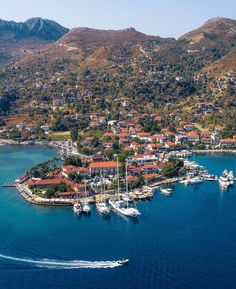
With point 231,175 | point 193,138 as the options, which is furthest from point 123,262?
point 193,138

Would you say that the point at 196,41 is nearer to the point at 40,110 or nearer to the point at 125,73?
the point at 125,73

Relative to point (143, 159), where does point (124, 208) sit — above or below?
below

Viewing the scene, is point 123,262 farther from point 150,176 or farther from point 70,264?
point 150,176

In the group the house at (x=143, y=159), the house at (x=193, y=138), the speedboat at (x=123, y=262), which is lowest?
the speedboat at (x=123, y=262)

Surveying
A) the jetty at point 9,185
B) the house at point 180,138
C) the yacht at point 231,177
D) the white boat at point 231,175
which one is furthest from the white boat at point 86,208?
the house at point 180,138

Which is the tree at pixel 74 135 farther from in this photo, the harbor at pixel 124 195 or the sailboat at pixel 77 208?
the sailboat at pixel 77 208
